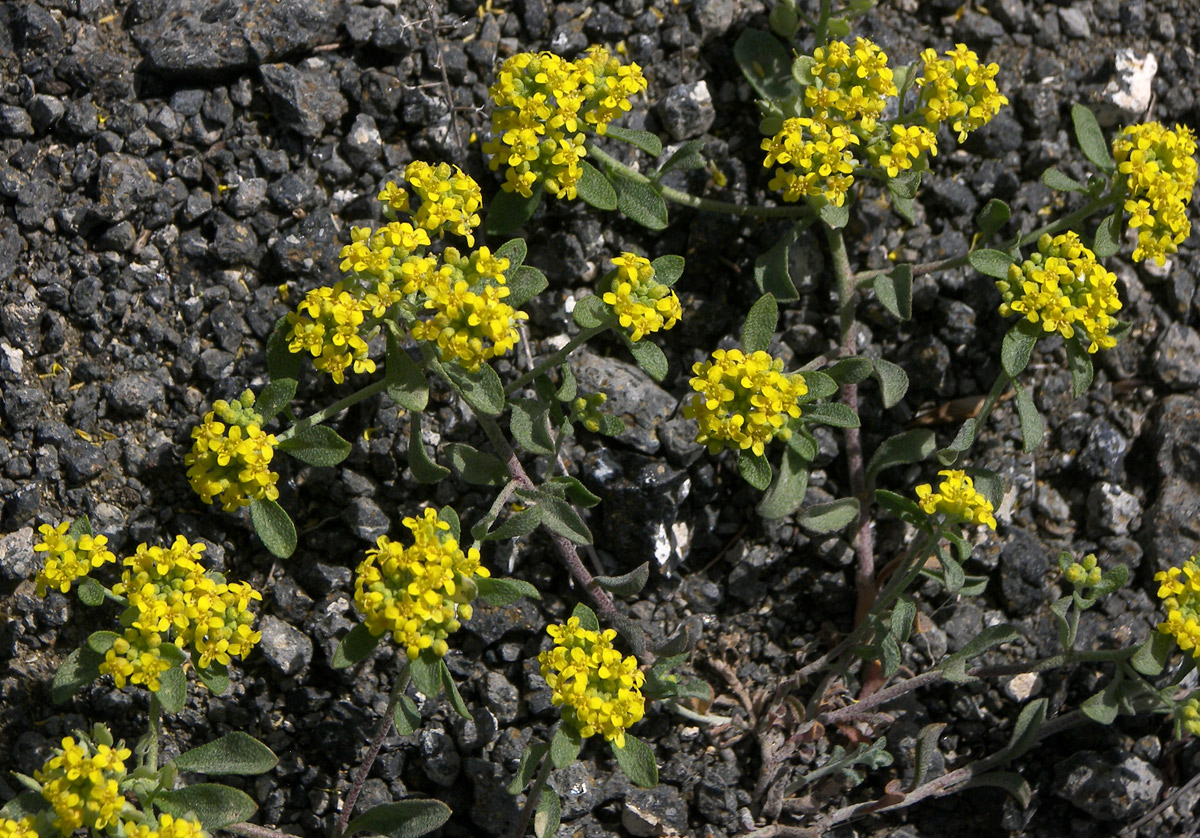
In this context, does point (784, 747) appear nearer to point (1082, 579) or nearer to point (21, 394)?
point (1082, 579)

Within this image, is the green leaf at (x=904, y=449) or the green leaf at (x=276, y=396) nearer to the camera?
the green leaf at (x=276, y=396)

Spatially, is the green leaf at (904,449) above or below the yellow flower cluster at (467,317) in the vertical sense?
below

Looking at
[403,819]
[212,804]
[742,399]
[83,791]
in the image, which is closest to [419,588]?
[403,819]

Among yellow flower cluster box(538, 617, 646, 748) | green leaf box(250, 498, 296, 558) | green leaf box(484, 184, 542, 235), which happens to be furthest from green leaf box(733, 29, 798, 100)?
green leaf box(250, 498, 296, 558)

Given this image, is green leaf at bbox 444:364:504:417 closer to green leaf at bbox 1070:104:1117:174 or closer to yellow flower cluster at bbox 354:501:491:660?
yellow flower cluster at bbox 354:501:491:660

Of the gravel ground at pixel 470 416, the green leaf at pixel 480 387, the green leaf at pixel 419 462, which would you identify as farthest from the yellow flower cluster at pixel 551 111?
the green leaf at pixel 419 462

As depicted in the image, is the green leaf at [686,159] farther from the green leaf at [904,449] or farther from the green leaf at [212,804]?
the green leaf at [212,804]
